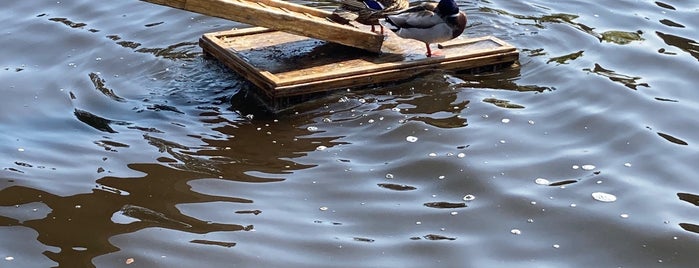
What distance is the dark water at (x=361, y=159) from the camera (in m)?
6.05

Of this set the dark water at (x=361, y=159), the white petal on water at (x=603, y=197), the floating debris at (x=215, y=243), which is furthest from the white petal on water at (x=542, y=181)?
the floating debris at (x=215, y=243)

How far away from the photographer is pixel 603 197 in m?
6.61

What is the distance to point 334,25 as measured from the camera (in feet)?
27.2

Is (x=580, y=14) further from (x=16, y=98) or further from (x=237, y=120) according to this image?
(x=16, y=98)

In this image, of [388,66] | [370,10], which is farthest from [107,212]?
[370,10]

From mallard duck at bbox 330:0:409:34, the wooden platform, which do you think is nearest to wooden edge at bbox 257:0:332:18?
mallard duck at bbox 330:0:409:34

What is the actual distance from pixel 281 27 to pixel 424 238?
266cm

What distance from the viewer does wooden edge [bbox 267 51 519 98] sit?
7930 millimetres

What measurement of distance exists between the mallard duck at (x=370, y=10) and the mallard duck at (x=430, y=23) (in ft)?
0.90

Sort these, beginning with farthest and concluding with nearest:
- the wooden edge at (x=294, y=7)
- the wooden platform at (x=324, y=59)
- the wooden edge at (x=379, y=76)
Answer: the wooden edge at (x=294, y=7) → the wooden platform at (x=324, y=59) → the wooden edge at (x=379, y=76)

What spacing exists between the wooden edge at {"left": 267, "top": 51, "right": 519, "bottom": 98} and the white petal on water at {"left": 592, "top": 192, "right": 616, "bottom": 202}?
2.23 m

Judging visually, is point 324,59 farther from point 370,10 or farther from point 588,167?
point 588,167

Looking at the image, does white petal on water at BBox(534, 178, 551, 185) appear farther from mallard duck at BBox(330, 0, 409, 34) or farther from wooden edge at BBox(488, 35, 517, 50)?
mallard duck at BBox(330, 0, 409, 34)

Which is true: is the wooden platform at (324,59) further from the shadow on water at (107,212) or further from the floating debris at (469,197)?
the floating debris at (469,197)
